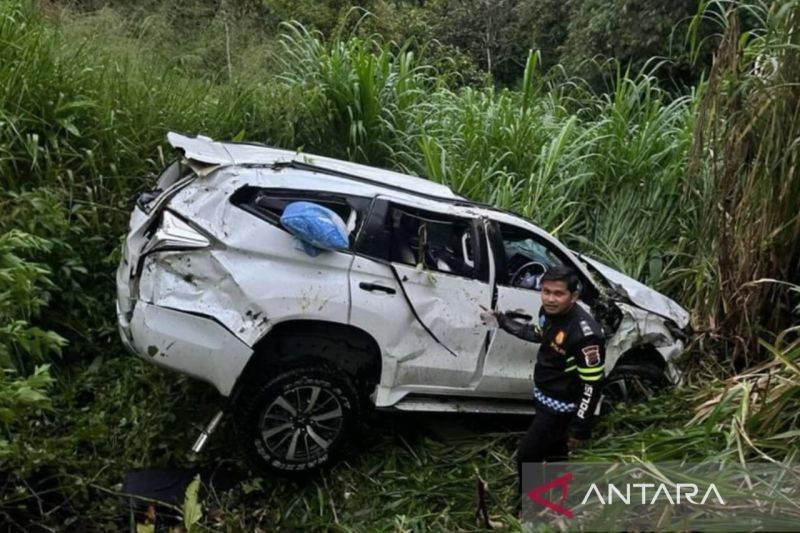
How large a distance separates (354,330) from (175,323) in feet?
3.46

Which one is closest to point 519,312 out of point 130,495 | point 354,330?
point 354,330

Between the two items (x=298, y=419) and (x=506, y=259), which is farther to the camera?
(x=506, y=259)

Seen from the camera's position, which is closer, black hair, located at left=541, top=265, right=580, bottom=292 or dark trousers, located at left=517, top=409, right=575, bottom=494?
black hair, located at left=541, top=265, right=580, bottom=292

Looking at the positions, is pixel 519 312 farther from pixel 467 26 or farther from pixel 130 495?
pixel 467 26

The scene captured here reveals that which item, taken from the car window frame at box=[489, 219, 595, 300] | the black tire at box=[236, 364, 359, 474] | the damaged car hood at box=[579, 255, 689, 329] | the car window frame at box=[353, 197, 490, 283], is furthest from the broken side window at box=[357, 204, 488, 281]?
the damaged car hood at box=[579, 255, 689, 329]

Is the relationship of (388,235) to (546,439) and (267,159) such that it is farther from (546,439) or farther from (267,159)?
(546,439)

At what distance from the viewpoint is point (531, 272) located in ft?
16.6

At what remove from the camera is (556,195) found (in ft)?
24.1

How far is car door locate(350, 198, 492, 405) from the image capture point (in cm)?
444

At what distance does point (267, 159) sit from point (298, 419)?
1.72 m

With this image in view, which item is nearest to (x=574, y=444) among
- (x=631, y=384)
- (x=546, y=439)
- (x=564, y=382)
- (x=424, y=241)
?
(x=546, y=439)

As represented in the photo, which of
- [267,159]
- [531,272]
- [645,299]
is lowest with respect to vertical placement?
[645,299]

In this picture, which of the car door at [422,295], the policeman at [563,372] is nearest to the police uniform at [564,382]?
the policeman at [563,372]

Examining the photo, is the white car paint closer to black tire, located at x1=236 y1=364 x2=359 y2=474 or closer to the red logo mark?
black tire, located at x1=236 y1=364 x2=359 y2=474
